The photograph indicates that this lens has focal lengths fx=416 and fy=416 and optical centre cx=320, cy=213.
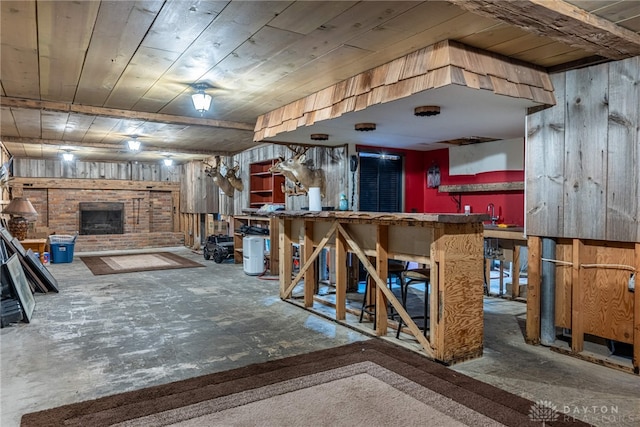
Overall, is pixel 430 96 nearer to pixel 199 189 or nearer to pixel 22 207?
pixel 22 207

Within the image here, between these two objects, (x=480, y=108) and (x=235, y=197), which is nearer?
(x=480, y=108)

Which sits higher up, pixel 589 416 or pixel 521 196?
pixel 521 196

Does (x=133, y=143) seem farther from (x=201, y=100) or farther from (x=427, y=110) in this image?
(x=427, y=110)

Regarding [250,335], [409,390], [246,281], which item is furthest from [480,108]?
[246,281]

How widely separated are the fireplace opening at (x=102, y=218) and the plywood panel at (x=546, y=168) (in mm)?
10727

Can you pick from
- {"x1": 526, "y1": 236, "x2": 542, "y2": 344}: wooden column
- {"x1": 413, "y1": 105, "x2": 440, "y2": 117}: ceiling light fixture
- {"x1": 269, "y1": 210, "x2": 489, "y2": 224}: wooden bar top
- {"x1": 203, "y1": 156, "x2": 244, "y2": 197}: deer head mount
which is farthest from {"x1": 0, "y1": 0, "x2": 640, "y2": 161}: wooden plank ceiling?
{"x1": 203, "y1": 156, "x2": 244, "y2": 197}: deer head mount

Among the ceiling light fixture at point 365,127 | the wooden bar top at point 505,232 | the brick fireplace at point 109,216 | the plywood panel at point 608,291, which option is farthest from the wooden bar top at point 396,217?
the brick fireplace at point 109,216

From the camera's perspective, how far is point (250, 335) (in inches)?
148

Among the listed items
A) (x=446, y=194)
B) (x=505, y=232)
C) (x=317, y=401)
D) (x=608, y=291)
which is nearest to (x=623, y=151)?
(x=608, y=291)

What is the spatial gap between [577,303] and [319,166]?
13.3 ft

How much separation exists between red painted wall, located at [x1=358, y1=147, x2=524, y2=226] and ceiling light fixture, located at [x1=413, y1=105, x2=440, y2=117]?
218 centimetres

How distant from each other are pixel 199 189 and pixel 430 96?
838cm

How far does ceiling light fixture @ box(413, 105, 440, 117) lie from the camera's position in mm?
3602

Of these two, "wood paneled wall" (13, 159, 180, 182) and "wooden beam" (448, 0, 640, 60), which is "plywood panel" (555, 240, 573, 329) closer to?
"wooden beam" (448, 0, 640, 60)
